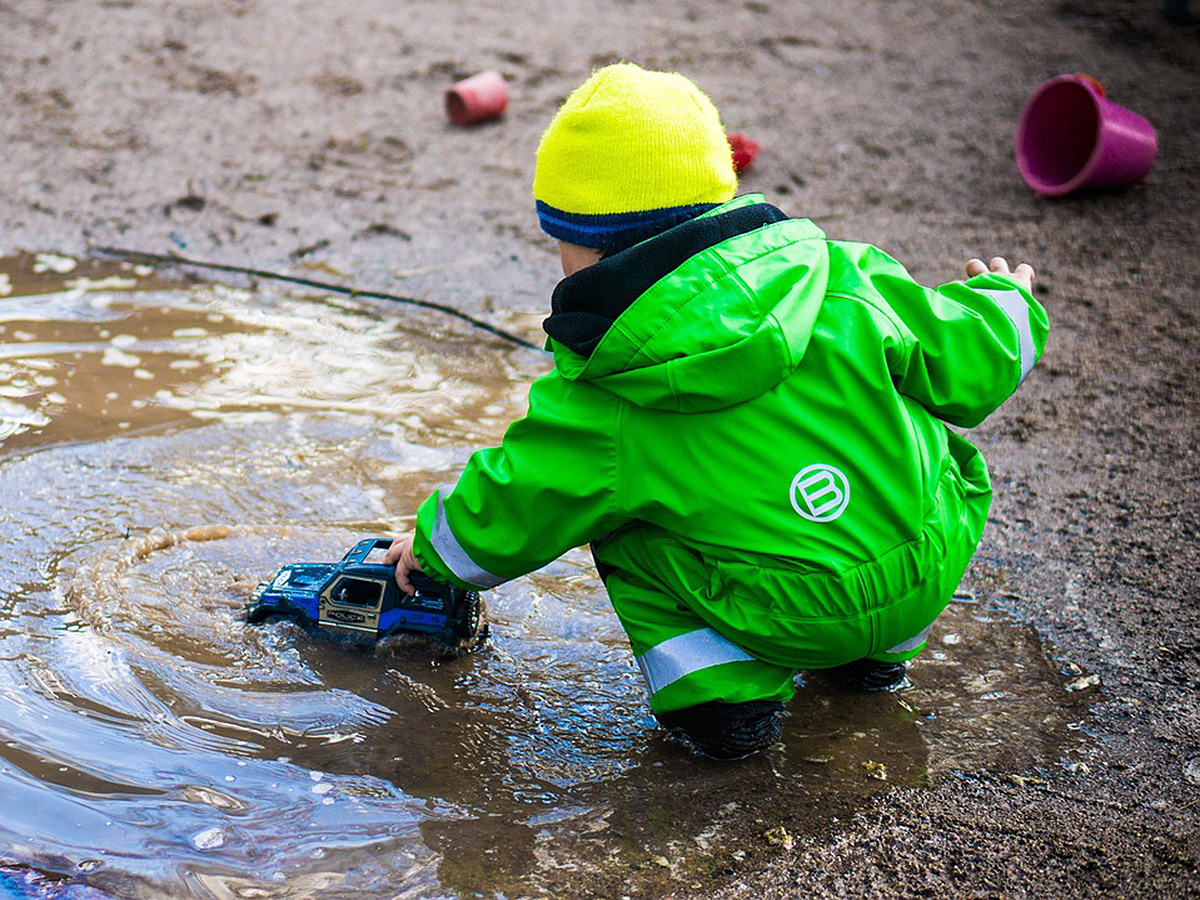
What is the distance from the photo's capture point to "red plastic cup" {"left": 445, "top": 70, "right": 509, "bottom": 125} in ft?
20.2

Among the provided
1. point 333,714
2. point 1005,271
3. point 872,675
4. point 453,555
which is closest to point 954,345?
point 1005,271

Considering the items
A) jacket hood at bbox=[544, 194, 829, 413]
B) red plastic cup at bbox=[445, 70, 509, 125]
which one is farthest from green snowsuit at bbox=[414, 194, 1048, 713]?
red plastic cup at bbox=[445, 70, 509, 125]

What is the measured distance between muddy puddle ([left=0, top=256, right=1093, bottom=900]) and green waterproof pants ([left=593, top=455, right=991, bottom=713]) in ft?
0.71

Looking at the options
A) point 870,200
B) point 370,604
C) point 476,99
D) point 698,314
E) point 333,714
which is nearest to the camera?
point 698,314

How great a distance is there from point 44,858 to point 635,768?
42.5 inches

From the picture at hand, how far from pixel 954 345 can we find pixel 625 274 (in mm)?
665

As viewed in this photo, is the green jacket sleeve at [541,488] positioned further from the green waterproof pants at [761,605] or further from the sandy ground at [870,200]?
the sandy ground at [870,200]

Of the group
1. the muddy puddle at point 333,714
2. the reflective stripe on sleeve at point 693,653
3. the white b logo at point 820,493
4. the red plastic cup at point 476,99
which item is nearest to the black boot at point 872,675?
the muddy puddle at point 333,714

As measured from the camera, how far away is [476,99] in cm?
617

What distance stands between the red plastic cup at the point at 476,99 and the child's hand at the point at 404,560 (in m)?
4.03

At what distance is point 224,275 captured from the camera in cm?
Result: 507

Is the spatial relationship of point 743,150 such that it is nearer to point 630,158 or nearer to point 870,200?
point 870,200

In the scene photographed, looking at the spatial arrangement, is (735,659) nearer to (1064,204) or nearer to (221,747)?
(221,747)

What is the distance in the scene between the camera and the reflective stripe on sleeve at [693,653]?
2359mm
